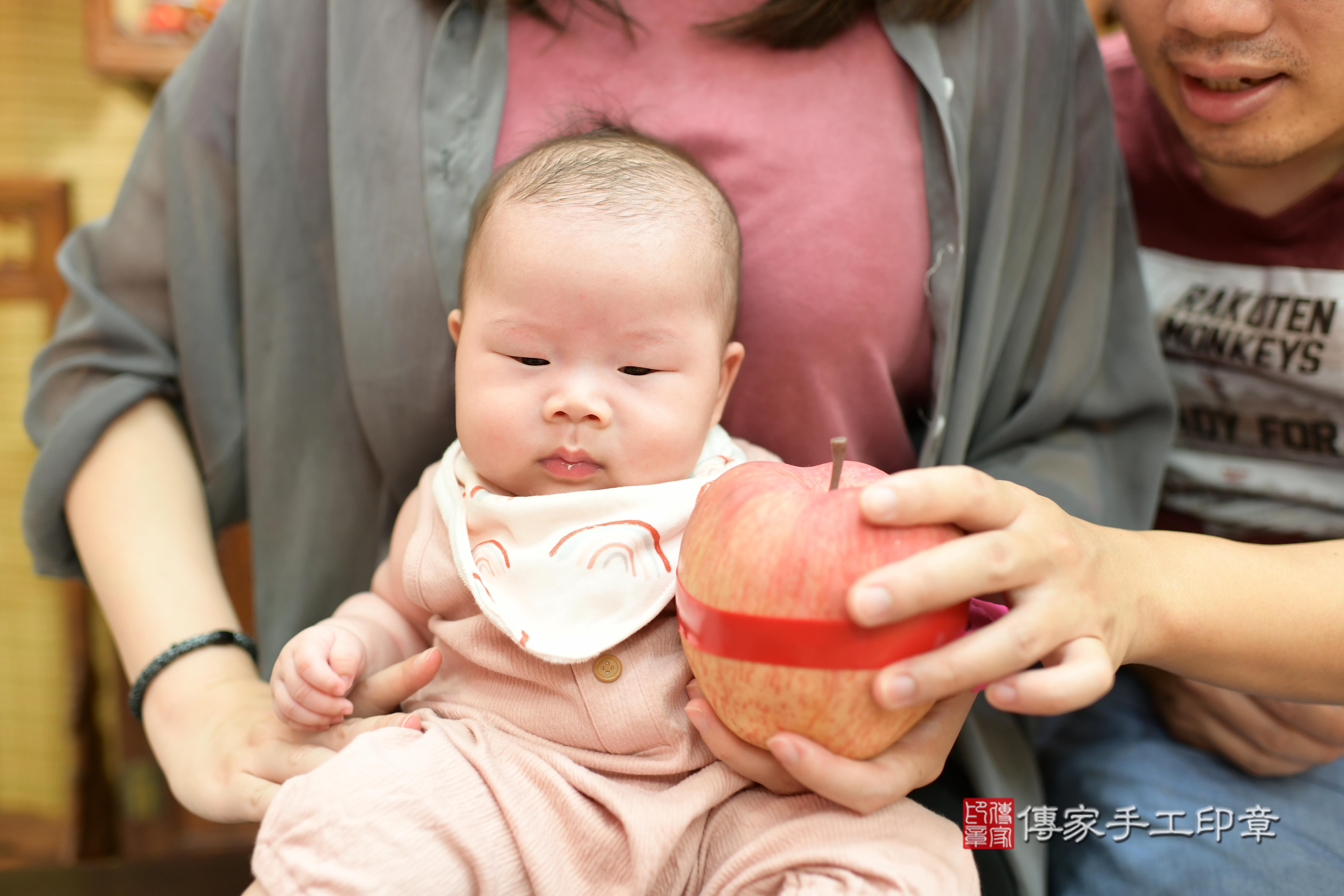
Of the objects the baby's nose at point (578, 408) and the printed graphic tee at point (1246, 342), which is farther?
the printed graphic tee at point (1246, 342)

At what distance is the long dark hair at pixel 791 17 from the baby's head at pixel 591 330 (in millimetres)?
263

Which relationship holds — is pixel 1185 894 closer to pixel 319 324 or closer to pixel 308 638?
pixel 308 638

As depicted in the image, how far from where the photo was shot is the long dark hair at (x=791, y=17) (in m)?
1.10

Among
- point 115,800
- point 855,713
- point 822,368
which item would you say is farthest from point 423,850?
point 115,800

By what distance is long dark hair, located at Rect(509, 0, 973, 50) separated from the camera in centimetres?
110

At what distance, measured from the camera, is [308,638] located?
0.94 m

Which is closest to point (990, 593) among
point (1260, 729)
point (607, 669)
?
point (607, 669)

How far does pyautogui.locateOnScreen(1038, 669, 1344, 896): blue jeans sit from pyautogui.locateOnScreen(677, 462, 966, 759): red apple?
0.61m

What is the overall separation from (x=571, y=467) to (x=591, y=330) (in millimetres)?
145

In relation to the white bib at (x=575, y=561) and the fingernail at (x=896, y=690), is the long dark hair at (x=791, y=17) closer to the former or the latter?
the white bib at (x=575, y=561)

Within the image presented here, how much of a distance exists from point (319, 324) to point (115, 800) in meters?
1.66

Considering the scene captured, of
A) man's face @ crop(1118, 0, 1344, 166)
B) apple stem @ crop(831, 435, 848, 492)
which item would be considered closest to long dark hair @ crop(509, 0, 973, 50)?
man's face @ crop(1118, 0, 1344, 166)

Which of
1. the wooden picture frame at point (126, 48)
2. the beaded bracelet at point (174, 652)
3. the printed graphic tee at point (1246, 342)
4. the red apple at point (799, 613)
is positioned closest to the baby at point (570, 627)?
the red apple at point (799, 613)

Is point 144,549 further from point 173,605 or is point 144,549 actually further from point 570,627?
point 570,627
